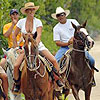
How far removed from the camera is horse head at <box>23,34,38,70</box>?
846 centimetres

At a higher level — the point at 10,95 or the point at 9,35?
the point at 9,35

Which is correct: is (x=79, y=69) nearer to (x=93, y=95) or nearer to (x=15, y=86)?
(x=15, y=86)

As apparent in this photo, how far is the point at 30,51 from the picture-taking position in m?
8.47

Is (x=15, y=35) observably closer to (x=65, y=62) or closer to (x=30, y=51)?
(x=30, y=51)

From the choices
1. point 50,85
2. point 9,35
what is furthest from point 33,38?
point 9,35

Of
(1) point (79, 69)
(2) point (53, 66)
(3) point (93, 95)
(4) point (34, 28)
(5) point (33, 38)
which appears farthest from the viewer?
(3) point (93, 95)

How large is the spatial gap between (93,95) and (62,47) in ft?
9.67

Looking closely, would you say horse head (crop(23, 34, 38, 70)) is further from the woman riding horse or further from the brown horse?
the woman riding horse

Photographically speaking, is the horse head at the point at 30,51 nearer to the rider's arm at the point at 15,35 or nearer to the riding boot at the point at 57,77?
the rider's arm at the point at 15,35

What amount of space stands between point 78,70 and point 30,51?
3.19 m

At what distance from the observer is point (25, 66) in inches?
361

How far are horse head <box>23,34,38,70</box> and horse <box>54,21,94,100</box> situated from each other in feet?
8.40

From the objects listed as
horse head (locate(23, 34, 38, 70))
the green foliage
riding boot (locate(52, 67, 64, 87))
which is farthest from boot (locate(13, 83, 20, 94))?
the green foliage

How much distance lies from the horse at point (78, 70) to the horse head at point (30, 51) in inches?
101
